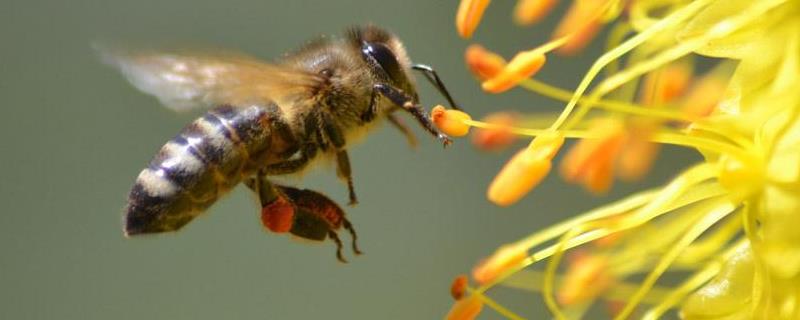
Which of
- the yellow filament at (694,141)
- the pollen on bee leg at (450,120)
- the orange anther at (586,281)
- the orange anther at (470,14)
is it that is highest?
the orange anther at (470,14)

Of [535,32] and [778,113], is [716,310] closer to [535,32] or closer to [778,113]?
[778,113]

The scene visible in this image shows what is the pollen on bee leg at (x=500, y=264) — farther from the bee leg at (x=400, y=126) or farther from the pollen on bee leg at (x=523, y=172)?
the bee leg at (x=400, y=126)

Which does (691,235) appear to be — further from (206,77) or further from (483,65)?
(206,77)

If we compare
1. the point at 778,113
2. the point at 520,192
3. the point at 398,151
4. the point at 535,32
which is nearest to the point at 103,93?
the point at 398,151

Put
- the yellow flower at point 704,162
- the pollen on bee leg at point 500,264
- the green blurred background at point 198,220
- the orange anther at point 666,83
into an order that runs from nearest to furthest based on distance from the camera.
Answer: the yellow flower at point 704,162
the pollen on bee leg at point 500,264
the orange anther at point 666,83
the green blurred background at point 198,220


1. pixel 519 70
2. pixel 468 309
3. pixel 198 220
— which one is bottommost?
pixel 468 309

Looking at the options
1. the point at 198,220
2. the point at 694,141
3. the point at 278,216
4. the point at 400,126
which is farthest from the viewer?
the point at 198,220

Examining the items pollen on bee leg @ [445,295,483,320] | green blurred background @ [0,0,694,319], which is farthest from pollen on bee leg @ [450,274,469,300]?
green blurred background @ [0,0,694,319]

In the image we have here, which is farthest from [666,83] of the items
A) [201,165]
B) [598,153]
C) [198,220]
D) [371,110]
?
[198,220]

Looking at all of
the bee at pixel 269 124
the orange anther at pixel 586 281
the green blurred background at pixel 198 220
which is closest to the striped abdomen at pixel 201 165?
the bee at pixel 269 124
